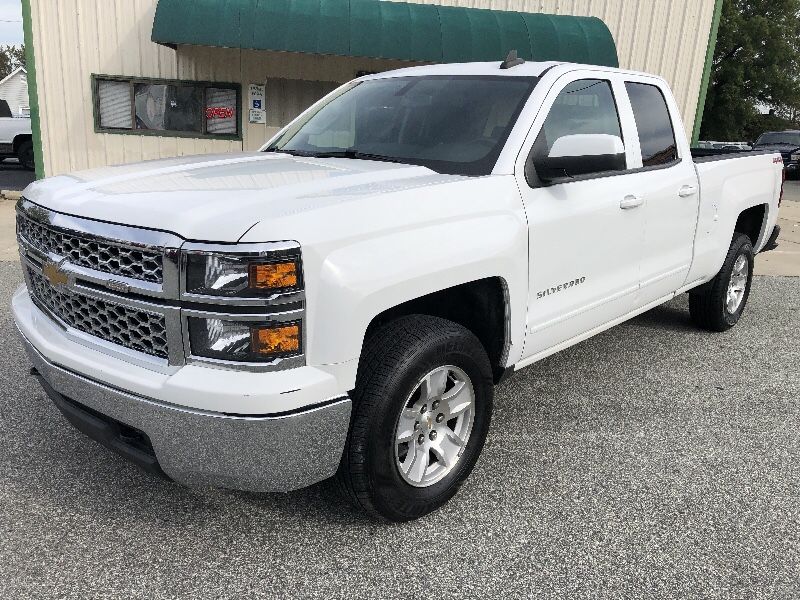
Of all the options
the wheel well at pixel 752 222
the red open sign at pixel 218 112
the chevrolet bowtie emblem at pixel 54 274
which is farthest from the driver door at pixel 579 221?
the red open sign at pixel 218 112

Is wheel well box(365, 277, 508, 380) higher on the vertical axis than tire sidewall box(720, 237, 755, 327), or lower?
higher

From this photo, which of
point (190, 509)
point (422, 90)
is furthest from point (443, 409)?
point (422, 90)

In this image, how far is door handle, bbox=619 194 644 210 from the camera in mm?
3559

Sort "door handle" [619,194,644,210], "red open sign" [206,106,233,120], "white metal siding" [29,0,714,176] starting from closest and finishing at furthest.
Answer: "door handle" [619,194,644,210] → "white metal siding" [29,0,714,176] → "red open sign" [206,106,233,120]

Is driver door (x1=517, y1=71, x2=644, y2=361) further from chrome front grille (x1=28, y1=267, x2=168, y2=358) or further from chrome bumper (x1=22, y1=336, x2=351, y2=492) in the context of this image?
chrome front grille (x1=28, y1=267, x2=168, y2=358)

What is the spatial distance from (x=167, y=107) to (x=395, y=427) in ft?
40.9

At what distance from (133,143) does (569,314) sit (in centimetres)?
1208

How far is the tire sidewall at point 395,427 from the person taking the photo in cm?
245

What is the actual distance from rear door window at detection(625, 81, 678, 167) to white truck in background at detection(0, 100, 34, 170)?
58.3ft

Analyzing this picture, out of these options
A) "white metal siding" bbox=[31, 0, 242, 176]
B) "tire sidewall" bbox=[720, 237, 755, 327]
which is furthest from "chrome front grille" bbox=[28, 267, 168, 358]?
"white metal siding" bbox=[31, 0, 242, 176]

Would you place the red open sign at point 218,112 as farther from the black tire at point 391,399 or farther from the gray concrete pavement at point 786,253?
the black tire at point 391,399

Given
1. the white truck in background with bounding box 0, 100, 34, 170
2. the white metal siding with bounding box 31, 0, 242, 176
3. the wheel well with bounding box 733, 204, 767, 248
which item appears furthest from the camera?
the white truck in background with bounding box 0, 100, 34, 170

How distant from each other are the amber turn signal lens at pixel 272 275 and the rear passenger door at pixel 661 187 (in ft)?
7.58

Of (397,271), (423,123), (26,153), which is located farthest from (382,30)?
(26,153)
